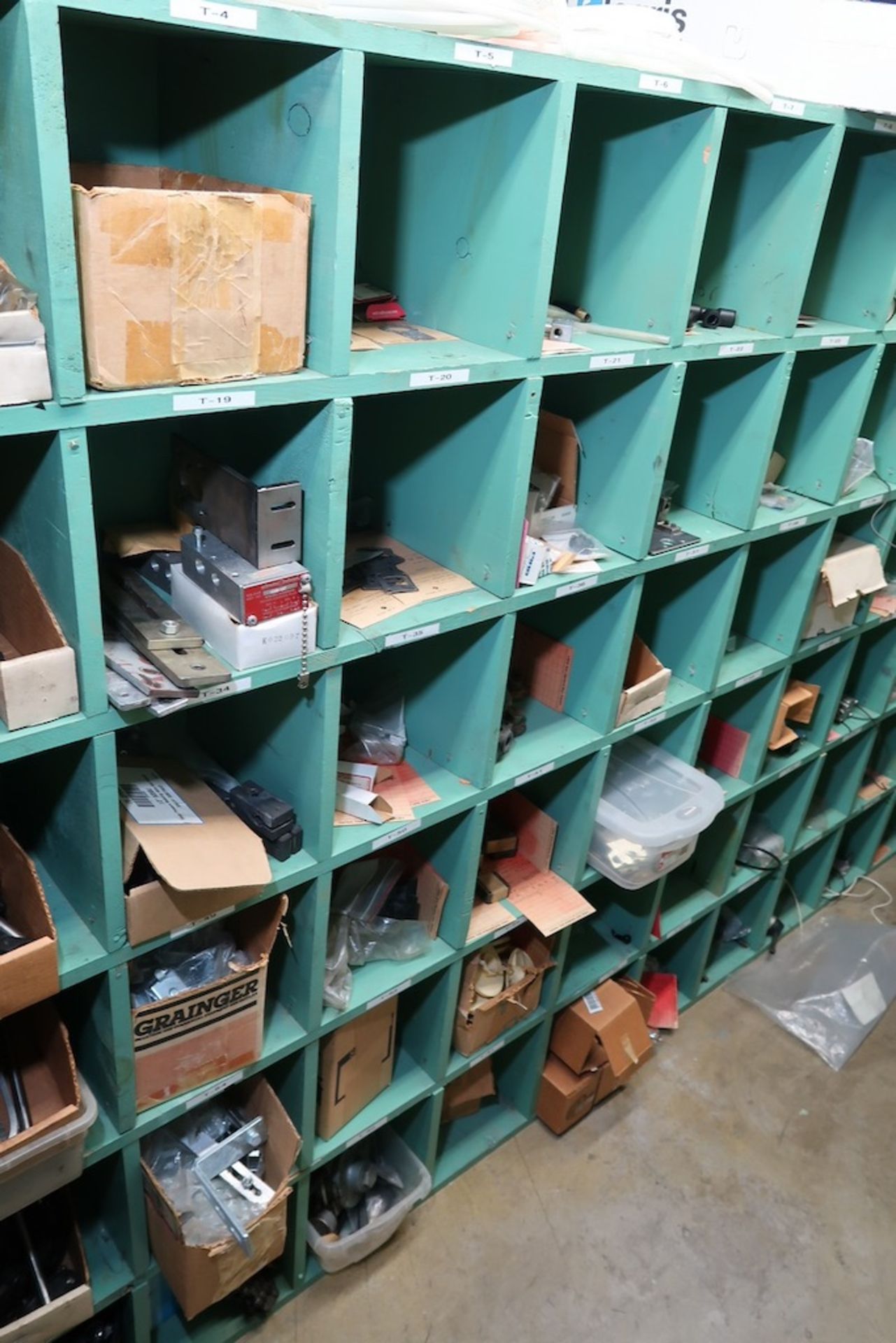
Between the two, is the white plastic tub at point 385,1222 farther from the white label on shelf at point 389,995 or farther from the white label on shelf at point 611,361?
the white label on shelf at point 611,361

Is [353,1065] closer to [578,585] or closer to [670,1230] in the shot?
[670,1230]

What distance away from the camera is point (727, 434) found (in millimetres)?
2215

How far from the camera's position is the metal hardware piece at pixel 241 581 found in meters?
1.39

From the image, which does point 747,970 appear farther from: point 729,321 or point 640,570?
point 729,321

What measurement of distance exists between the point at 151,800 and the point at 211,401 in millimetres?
665

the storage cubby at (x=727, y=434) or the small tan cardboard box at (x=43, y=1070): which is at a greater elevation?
the storage cubby at (x=727, y=434)

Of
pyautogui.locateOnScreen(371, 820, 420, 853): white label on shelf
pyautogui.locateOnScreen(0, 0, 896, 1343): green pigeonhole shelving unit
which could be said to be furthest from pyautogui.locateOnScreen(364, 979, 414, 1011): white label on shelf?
pyautogui.locateOnScreen(371, 820, 420, 853): white label on shelf

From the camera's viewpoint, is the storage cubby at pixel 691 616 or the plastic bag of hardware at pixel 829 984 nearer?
the storage cubby at pixel 691 616

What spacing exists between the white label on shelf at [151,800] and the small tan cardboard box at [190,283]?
66 cm

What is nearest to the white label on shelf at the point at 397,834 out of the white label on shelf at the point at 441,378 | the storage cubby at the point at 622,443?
the storage cubby at the point at 622,443

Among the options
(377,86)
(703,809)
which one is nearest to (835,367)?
(703,809)

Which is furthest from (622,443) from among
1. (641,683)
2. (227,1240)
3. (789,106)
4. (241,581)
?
(227,1240)

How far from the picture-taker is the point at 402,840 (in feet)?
7.09

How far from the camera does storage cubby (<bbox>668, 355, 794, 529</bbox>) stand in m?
2.12
